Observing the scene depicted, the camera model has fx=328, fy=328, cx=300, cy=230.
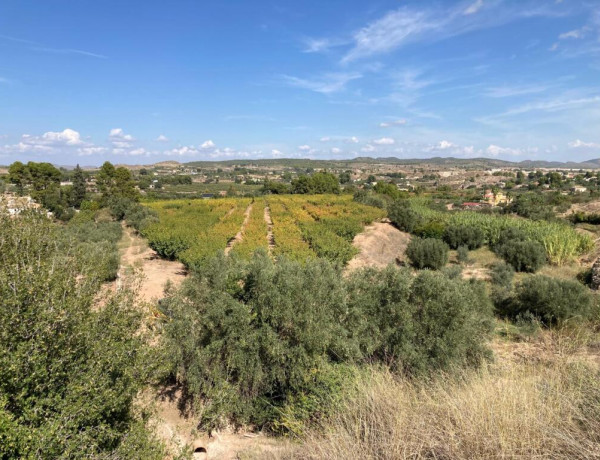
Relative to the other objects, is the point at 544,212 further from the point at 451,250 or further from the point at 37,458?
the point at 37,458

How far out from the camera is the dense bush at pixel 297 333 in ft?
20.1

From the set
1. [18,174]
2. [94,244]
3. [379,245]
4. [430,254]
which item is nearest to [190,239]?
[94,244]

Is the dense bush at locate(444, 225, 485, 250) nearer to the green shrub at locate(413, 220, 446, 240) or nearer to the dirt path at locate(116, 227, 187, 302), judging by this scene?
the green shrub at locate(413, 220, 446, 240)

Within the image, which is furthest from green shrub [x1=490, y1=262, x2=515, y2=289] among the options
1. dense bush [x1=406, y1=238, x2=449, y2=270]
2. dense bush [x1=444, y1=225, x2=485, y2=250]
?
dense bush [x1=444, y1=225, x2=485, y2=250]

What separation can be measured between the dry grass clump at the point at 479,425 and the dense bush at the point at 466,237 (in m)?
21.2

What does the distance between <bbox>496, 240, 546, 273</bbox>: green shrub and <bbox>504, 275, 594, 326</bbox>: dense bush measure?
7935 millimetres

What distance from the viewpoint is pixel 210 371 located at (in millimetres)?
6277

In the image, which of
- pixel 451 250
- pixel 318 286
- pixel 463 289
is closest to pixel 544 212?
pixel 451 250

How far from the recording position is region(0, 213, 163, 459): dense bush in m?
3.40

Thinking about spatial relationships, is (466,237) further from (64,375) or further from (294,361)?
(64,375)

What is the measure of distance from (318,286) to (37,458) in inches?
194

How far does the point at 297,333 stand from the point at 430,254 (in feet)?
49.6

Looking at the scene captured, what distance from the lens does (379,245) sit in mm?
25109

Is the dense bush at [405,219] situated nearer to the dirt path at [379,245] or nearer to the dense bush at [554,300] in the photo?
the dirt path at [379,245]
